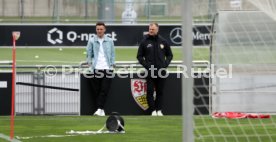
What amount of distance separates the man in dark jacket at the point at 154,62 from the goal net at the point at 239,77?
4.67 ft

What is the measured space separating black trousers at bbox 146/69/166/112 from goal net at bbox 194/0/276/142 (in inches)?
55.9

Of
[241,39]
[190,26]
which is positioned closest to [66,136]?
[241,39]

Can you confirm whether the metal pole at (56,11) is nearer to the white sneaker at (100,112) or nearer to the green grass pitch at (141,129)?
the white sneaker at (100,112)

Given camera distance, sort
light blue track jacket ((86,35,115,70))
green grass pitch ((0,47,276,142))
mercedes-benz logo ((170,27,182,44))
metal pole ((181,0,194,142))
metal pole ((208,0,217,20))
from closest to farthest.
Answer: metal pole ((181,0,194,142))
metal pole ((208,0,217,20))
green grass pitch ((0,47,276,142))
light blue track jacket ((86,35,115,70))
mercedes-benz logo ((170,27,182,44))

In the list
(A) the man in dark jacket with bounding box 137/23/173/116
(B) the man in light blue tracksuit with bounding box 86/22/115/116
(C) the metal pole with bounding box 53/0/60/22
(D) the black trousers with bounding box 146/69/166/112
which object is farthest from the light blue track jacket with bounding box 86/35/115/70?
(C) the metal pole with bounding box 53/0/60/22

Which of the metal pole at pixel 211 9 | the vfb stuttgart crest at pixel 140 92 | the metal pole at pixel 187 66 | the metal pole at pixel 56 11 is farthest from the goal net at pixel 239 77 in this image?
the metal pole at pixel 56 11

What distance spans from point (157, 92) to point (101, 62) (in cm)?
123

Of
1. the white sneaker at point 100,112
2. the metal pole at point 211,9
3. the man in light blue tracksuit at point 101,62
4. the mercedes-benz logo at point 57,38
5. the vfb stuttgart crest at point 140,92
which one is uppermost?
the mercedes-benz logo at point 57,38

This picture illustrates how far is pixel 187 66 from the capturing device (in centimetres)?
856

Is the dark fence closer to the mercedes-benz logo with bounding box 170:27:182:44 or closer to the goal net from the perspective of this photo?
the mercedes-benz logo with bounding box 170:27:182:44

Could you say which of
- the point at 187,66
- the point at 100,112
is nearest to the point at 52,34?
the point at 100,112

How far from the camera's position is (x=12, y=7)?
110 feet

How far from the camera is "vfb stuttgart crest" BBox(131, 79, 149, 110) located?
19531mm

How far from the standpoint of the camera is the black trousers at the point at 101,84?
19219 millimetres
